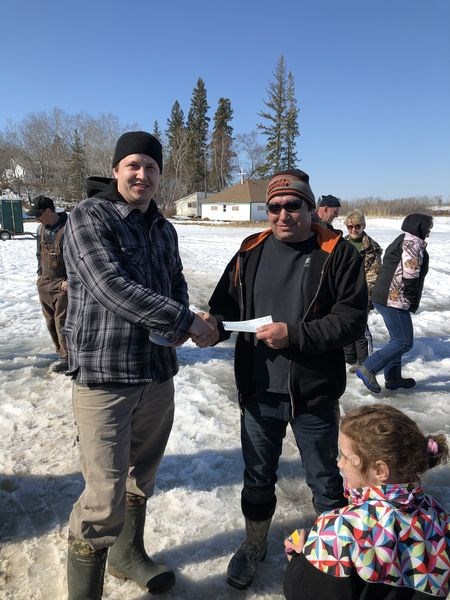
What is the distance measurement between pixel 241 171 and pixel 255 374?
76.3 meters

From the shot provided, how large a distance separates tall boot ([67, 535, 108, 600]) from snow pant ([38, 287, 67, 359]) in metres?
3.29

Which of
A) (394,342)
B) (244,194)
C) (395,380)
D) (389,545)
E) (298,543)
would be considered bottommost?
(395,380)

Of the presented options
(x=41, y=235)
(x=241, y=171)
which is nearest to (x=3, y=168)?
(x=241, y=171)

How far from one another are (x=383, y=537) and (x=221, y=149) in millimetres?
77274

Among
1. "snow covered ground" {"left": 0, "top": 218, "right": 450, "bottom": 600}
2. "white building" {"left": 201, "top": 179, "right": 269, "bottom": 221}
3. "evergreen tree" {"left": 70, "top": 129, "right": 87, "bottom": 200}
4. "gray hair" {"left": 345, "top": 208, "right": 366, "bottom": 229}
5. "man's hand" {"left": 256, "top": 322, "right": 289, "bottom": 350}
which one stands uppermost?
"evergreen tree" {"left": 70, "top": 129, "right": 87, "bottom": 200}

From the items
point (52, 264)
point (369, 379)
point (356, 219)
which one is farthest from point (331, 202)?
point (52, 264)

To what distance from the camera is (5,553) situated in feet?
8.41

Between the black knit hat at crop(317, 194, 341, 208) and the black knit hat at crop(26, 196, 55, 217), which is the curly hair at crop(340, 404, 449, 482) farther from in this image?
the black knit hat at crop(317, 194, 341, 208)

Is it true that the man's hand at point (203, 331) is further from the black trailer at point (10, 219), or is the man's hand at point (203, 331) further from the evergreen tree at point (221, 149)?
the evergreen tree at point (221, 149)

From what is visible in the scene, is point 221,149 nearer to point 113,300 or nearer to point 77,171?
point 77,171

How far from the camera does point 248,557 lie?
2428 millimetres

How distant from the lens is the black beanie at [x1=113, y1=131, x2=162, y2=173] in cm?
216

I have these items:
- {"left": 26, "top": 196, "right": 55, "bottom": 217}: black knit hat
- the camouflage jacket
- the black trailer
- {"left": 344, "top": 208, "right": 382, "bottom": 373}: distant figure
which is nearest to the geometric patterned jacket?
{"left": 344, "top": 208, "right": 382, "bottom": 373}: distant figure

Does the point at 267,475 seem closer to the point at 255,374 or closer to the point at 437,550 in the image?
the point at 255,374
